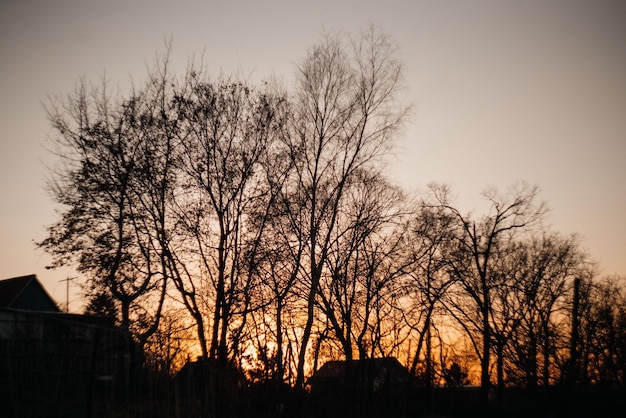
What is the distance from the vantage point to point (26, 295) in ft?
129

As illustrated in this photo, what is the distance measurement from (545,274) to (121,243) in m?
28.1

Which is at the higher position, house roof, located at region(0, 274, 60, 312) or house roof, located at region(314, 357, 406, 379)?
house roof, located at region(0, 274, 60, 312)

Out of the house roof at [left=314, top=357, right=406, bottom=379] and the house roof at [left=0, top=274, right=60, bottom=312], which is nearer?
the house roof at [left=314, top=357, right=406, bottom=379]

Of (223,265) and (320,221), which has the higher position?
(320,221)

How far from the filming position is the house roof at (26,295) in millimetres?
37862

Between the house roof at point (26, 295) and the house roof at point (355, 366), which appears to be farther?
the house roof at point (26, 295)

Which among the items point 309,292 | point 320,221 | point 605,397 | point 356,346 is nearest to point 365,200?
point 320,221

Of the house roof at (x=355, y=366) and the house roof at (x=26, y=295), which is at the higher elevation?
the house roof at (x=26, y=295)

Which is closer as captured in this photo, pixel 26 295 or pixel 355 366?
pixel 355 366

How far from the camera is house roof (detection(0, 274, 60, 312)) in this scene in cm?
3786

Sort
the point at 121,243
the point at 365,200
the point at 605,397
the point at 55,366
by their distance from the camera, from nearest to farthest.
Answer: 1. the point at 55,366
2. the point at 121,243
3. the point at 605,397
4. the point at 365,200

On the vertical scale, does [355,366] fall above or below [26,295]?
below

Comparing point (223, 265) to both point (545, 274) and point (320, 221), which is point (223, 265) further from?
Result: point (545, 274)

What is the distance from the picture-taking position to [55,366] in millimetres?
11672
